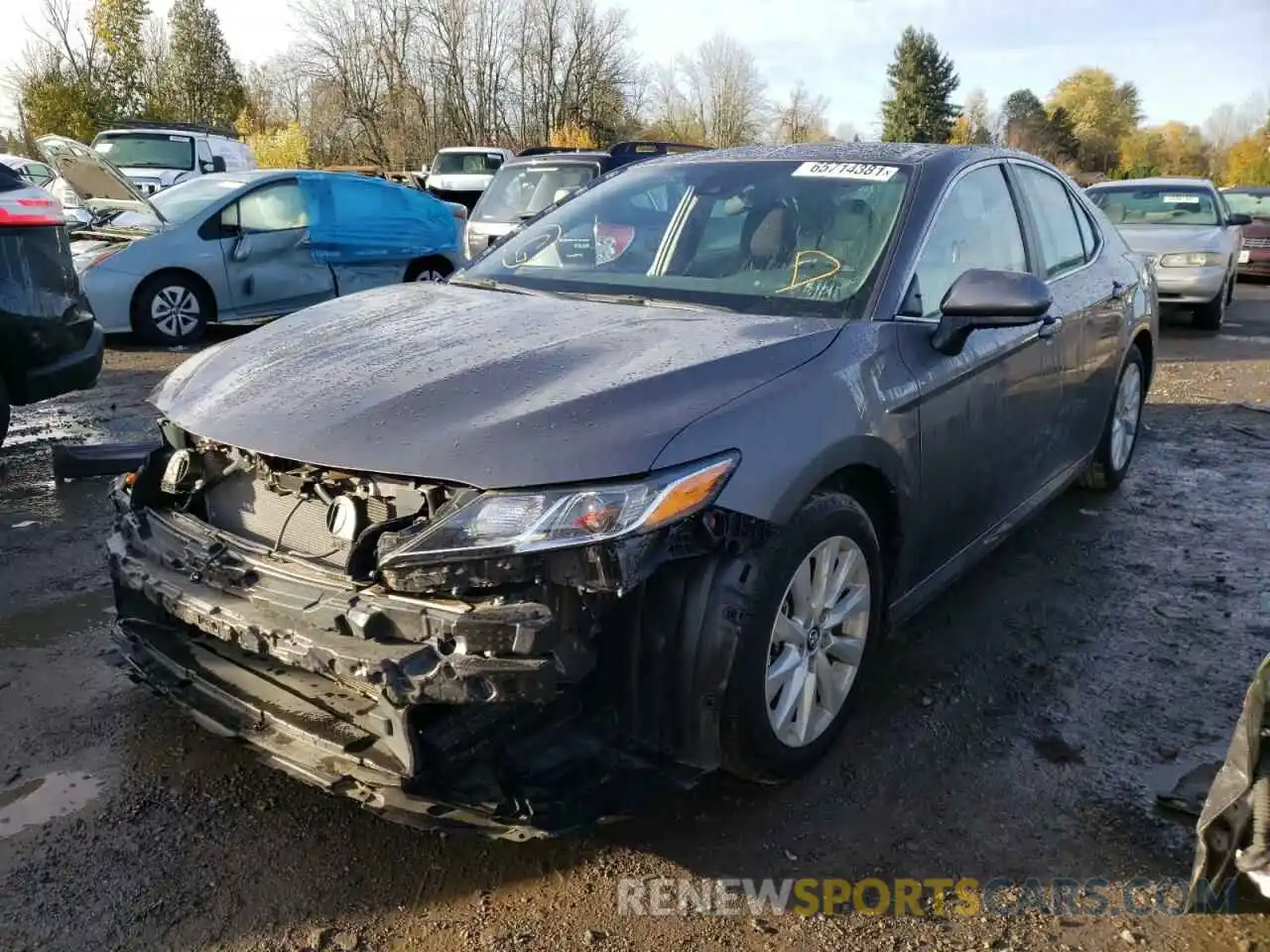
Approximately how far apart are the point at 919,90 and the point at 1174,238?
5721 centimetres

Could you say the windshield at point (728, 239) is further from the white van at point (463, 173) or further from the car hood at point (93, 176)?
the white van at point (463, 173)

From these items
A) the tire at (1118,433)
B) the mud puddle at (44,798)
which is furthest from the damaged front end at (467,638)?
the tire at (1118,433)

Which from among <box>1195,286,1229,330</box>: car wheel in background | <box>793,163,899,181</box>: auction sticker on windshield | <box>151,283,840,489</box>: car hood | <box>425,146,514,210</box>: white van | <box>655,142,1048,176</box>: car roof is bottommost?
<box>1195,286,1229,330</box>: car wheel in background

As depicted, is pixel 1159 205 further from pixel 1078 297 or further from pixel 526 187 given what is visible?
pixel 1078 297

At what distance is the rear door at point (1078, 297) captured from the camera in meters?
4.14

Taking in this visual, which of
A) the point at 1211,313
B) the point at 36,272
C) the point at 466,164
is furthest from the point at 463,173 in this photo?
the point at 36,272

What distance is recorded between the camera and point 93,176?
353 inches

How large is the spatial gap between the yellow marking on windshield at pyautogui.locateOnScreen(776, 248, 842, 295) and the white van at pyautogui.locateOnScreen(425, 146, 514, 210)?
1929cm

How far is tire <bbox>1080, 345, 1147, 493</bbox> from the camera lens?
→ 506 centimetres

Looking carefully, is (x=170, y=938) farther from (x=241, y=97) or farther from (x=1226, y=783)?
(x=241, y=97)

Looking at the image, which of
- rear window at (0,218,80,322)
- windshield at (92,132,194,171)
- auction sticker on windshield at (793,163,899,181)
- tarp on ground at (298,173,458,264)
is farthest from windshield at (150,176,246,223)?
windshield at (92,132,194,171)

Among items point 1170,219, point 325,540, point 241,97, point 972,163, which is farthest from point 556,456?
point 241,97

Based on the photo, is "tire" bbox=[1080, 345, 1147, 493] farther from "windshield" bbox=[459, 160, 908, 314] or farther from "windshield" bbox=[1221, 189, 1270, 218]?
"windshield" bbox=[1221, 189, 1270, 218]

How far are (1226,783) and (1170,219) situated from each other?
11675 millimetres
